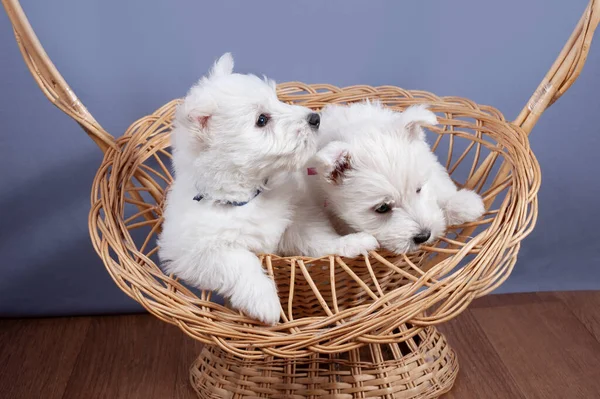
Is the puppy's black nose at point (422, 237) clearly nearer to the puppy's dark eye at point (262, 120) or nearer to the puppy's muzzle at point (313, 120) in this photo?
the puppy's muzzle at point (313, 120)

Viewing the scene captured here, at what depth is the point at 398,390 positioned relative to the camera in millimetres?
2381

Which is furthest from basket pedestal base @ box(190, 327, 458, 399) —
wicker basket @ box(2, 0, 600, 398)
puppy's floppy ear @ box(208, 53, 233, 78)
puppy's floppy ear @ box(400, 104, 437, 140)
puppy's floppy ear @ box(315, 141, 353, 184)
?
A: puppy's floppy ear @ box(208, 53, 233, 78)

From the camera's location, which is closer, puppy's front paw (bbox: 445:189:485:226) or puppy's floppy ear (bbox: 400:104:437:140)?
puppy's floppy ear (bbox: 400:104:437:140)

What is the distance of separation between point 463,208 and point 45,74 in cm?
152

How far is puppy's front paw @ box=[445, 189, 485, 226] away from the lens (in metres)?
2.31

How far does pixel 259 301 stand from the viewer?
188 cm

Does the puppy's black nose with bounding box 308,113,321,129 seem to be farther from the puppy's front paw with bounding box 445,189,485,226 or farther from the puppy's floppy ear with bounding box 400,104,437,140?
the puppy's front paw with bounding box 445,189,485,226

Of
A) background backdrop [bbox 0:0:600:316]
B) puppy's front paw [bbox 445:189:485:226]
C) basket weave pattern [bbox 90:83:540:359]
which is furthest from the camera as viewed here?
background backdrop [bbox 0:0:600:316]

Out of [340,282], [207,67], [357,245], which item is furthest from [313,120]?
[207,67]

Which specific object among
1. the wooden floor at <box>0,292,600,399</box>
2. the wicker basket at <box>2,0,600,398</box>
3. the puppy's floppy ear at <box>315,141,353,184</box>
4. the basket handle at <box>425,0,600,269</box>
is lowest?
the wooden floor at <box>0,292,600,399</box>

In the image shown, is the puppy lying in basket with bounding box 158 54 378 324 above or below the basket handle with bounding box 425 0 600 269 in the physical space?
below

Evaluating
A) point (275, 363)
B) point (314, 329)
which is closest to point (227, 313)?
point (314, 329)

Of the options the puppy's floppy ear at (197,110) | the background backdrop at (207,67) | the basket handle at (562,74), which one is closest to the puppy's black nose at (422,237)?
the basket handle at (562,74)

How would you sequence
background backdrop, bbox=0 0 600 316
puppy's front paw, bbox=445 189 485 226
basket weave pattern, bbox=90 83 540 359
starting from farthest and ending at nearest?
background backdrop, bbox=0 0 600 316, puppy's front paw, bbox=445 189 485 226, basket weave pattern, bbox=90 83 540 359
